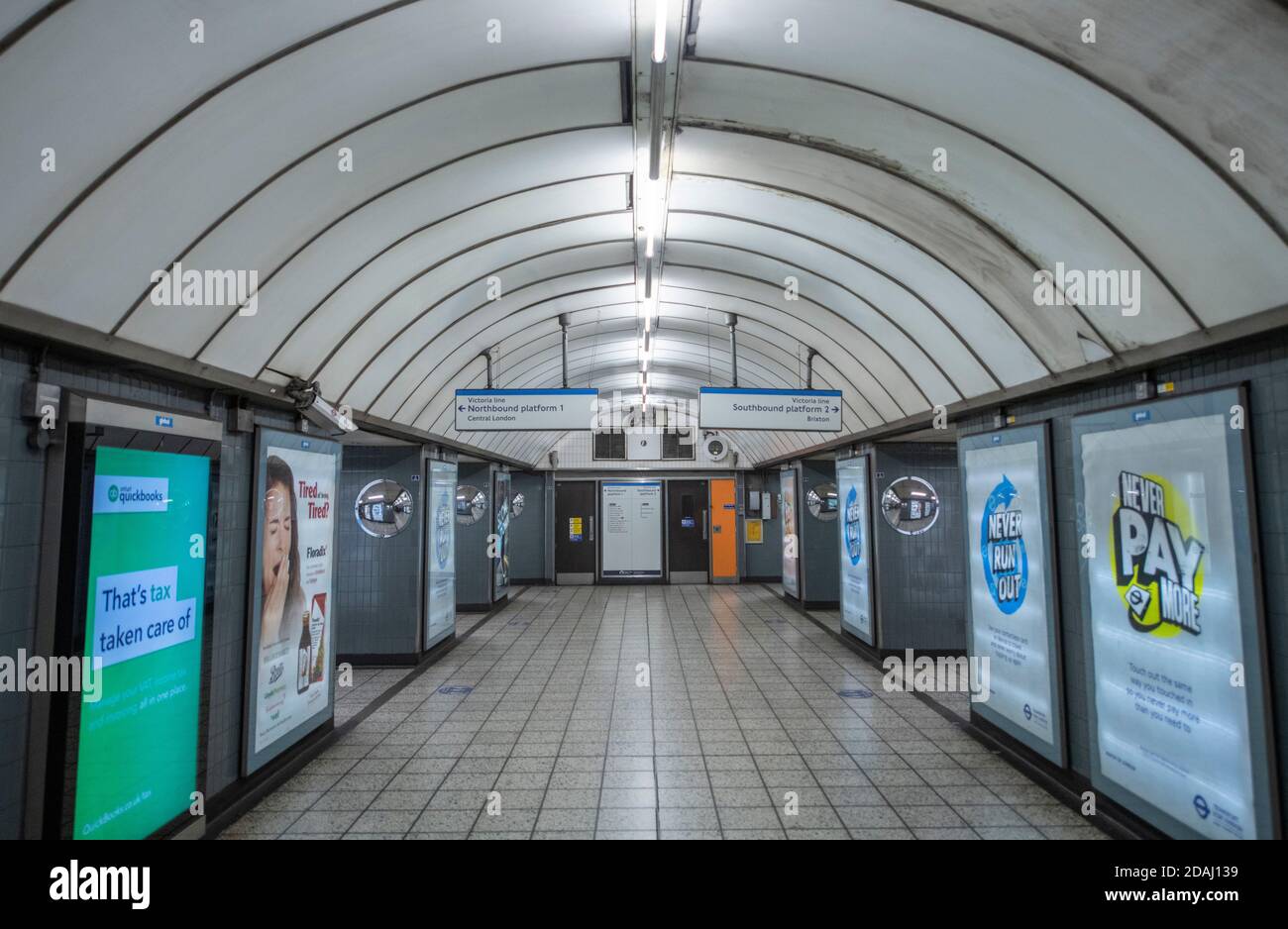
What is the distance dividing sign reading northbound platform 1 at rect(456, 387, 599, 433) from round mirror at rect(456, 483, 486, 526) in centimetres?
552

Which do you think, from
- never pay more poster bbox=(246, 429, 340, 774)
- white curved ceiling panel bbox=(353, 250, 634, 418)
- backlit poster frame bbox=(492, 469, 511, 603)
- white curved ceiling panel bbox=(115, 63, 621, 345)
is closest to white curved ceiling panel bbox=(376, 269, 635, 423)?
white curved ceiling panel bbox=(353, 250, 634, 418)

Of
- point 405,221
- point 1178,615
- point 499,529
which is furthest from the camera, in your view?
point 499,529

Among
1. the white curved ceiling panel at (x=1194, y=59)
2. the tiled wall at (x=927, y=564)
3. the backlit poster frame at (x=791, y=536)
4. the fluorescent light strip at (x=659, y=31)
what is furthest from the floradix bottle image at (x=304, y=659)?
the backlit poster frame at (x=791, y=536)

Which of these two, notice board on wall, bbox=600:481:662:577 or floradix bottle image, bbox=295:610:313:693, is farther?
notice board on wall, bbox=600:481:662:577

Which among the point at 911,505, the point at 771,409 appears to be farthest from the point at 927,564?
the point at 771,409

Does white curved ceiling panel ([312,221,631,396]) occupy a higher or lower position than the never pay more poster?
higher

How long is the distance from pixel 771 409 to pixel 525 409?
9.30 ft

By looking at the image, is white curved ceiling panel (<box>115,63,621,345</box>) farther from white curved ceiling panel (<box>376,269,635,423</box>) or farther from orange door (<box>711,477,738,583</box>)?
orange door (<box>711,477,738,583</box>)

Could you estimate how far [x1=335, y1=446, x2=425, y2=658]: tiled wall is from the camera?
9023mm

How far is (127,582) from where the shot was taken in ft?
11.7

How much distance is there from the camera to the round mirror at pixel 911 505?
9078 millimetres

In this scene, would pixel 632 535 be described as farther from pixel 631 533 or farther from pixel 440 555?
pixel 440 555

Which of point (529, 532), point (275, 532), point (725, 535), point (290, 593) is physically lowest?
point (290, 593)

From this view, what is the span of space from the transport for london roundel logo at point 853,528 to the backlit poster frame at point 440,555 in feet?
19.5
